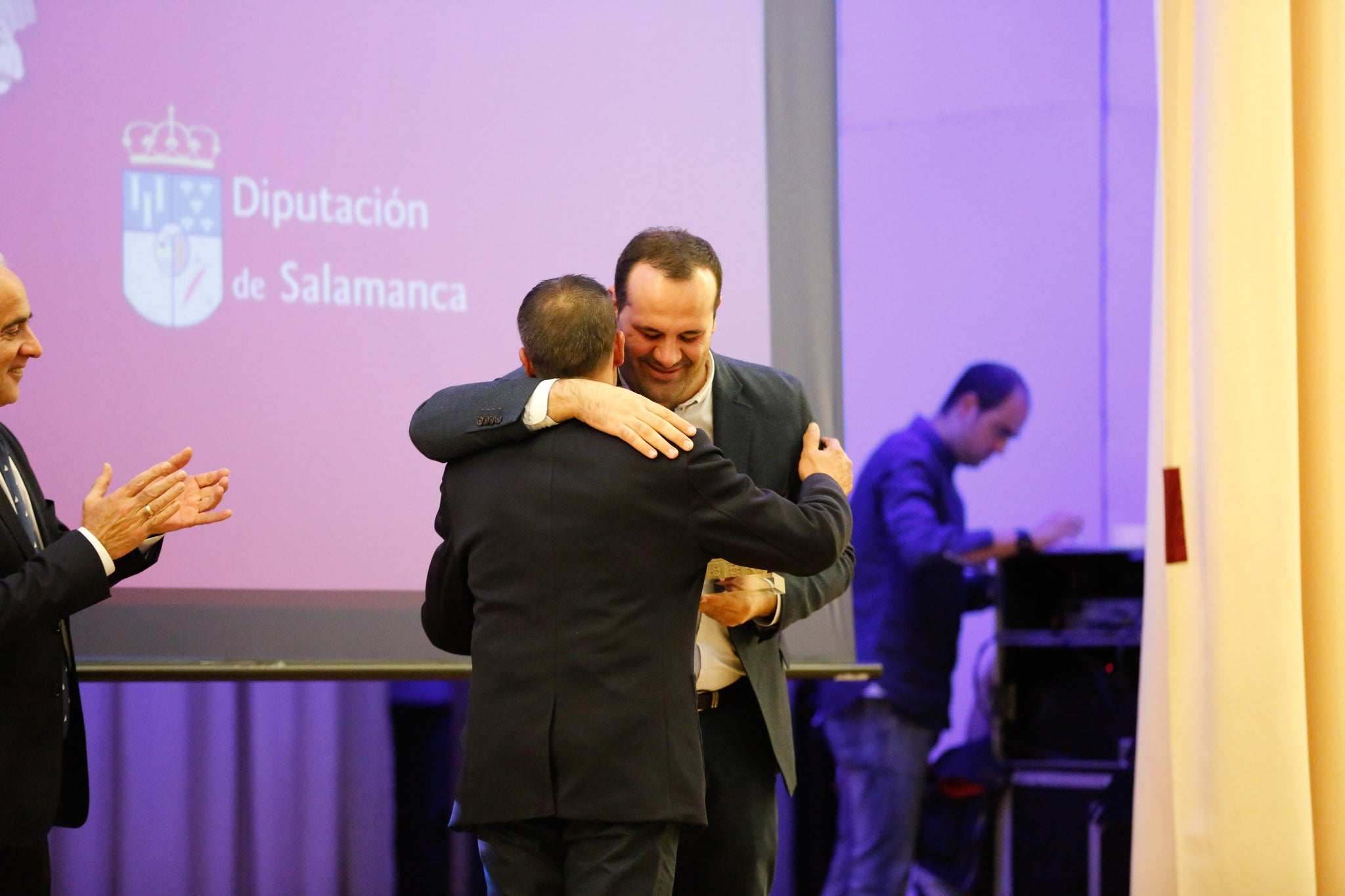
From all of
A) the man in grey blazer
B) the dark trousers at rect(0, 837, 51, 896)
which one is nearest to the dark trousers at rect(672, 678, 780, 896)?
the man in grey blazer

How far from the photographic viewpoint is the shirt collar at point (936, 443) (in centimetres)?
400

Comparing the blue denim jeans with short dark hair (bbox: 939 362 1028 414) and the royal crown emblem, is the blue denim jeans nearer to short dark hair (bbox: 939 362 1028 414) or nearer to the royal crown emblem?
short dark hair (bbox: 939 362 1028 414)

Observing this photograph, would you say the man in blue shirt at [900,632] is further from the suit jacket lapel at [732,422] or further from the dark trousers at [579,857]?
the dark trousers at [579,857]

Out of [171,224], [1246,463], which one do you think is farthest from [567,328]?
[1246,463]

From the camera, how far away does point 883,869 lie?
150 inches

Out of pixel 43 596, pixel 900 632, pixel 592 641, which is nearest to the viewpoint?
pixel 592 641

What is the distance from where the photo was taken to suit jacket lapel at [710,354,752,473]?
6.73 ft

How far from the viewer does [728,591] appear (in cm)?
194

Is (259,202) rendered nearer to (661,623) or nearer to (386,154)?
(386,154)

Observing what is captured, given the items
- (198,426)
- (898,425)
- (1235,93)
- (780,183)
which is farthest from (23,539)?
(898,425)

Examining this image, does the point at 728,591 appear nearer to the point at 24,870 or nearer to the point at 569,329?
the point at 569,329

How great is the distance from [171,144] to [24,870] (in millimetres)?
1719

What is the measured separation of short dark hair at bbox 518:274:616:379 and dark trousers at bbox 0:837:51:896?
3.70ft

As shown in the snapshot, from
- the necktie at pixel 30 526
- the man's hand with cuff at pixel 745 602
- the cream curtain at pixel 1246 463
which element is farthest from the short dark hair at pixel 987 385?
the necktie at pixel 30 526
